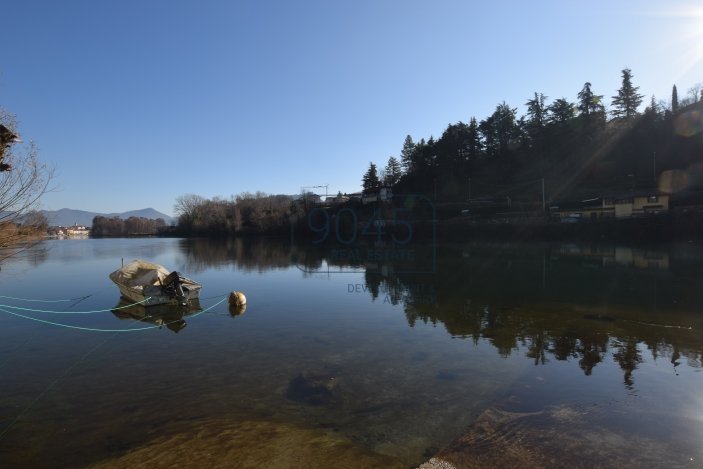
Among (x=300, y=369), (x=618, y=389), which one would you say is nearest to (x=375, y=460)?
(x=300, y=369)

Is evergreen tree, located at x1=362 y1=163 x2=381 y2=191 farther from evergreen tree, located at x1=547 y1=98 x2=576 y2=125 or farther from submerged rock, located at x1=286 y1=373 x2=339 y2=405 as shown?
submerged rock, located at x1=286 y1=373 x2=339 y2=405

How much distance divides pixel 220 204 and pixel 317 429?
408 feet

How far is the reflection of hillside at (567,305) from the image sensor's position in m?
11.8

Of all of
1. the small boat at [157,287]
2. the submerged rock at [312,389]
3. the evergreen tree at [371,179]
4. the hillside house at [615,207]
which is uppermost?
the evergreen tree at [371,179]

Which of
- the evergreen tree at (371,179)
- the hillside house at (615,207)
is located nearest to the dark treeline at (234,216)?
the evergreen tree at (371,179)

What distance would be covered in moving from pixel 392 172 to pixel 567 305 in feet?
279

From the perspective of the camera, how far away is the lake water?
266 inches

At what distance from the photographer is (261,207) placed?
107188mm

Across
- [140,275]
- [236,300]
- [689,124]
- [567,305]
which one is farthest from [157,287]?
[689,124]

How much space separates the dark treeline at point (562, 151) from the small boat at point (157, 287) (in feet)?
207

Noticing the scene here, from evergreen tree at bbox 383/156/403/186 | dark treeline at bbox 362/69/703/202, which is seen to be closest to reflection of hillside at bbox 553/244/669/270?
dark treeline at bbox 362/69/703/202

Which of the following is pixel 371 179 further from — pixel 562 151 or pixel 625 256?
pixel 625 256

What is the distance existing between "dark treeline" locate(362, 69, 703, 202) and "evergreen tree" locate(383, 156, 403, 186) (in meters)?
6.09

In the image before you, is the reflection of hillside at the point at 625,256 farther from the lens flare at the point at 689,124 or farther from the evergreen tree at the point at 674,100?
the evergreen tree at the point at 674,100
